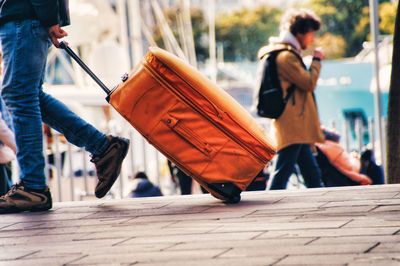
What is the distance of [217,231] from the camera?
228 centimetres

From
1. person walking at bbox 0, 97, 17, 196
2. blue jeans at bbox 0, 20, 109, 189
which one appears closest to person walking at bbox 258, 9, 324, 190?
blue jeans at bbox 0, 20, 109, 189

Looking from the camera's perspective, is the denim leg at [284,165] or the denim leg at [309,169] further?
the denim leg at [309,169]

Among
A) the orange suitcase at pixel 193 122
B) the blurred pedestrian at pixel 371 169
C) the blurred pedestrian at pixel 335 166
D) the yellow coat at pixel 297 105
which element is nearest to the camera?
the orange suitcase at pixel 193 122

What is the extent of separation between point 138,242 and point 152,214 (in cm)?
58

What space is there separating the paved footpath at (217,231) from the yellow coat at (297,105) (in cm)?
114

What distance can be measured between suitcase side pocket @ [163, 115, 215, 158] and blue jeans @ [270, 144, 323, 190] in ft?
4.72

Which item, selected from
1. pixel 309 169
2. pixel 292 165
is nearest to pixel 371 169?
pixel 309 169

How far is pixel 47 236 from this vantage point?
2420 millimetres

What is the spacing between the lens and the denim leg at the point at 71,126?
311 cm

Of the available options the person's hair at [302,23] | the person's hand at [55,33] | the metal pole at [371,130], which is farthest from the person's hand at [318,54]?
the metal pole at [371,130]

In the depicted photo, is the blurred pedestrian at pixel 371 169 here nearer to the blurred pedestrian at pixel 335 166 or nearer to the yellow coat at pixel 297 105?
the blurred pedestrian at pixel 335 166

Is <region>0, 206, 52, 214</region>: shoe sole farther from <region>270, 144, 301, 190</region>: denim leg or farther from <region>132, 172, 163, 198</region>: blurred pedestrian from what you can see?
<region>132, 172, 163, 198</region>: blurred pedestrian

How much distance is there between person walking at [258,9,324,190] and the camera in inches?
164

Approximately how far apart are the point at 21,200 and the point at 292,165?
1923 mm
